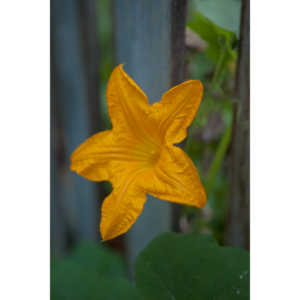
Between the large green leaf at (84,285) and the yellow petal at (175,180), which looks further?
the large green leaf at (84,285)

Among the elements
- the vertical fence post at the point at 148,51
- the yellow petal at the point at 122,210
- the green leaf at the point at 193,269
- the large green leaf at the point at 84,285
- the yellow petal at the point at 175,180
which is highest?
the vertical fence post at the point at 148,51

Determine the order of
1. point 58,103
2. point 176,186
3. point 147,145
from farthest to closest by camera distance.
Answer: point 58,103 < point 147,145 < point 176,186

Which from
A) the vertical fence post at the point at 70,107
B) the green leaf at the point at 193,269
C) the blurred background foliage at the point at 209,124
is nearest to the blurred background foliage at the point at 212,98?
the blurred background foliage at the point at 209,124

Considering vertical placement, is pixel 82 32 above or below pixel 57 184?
above

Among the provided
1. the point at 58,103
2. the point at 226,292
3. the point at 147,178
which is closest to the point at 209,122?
the point at 147,178

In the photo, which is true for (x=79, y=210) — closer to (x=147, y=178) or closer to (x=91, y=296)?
(x=91, y=296)

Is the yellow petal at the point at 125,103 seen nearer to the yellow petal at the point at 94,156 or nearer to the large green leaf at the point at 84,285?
the yellow petal at the point at 94,156
